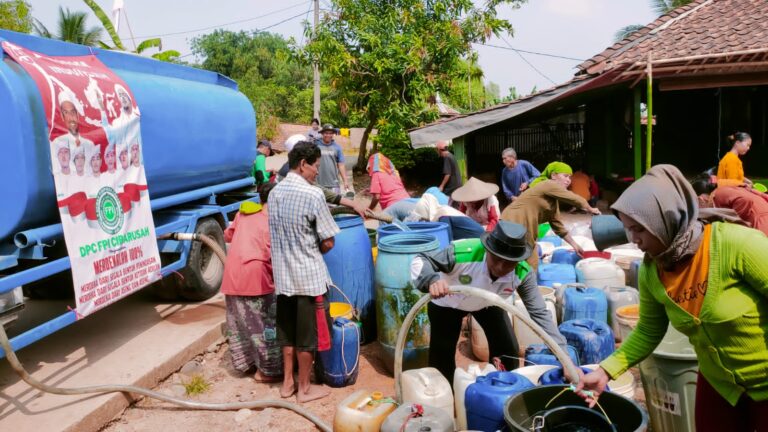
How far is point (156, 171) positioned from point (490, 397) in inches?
166

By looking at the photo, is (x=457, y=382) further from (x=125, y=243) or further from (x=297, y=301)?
(x=125, y=243)

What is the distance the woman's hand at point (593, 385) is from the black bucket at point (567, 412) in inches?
5.2

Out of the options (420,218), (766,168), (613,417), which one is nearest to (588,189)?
(766,168)

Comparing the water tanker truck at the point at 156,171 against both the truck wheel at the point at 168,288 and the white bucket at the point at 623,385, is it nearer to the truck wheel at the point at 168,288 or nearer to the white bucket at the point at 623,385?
the truck wheel at the point at 168,288

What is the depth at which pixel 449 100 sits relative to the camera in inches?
671

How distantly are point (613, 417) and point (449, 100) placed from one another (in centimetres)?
1484

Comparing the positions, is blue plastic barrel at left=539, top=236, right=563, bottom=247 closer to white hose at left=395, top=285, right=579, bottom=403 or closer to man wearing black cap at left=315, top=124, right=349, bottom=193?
man wearing black cap at left=315, top=124, right=349, bottom=193

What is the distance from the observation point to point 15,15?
21.1 meters

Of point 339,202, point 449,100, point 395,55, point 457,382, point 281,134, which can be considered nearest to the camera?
point 457,382

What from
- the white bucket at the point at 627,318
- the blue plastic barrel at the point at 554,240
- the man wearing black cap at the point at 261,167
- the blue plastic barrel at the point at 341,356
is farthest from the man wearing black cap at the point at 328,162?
the white bucket at the point at 627,318

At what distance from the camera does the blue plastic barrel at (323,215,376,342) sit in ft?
18.6

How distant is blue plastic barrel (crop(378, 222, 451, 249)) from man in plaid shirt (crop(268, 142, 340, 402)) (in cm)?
105

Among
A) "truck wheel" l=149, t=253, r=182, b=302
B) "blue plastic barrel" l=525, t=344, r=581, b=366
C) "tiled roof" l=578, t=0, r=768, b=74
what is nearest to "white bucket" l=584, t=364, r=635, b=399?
"blue plastic barrel" l=525, t=344, r=581, b=366

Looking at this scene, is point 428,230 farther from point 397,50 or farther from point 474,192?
point 397,50
